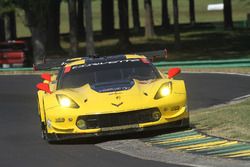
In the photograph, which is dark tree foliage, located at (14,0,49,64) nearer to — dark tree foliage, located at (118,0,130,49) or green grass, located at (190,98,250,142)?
dark tree foliage, located at (118,0,130,49)

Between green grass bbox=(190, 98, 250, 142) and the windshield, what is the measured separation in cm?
A: 123

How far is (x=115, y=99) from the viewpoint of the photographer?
1109 centimetres

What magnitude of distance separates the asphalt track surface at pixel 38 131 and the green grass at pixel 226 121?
1.86 meters

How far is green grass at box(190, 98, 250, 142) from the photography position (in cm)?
1112

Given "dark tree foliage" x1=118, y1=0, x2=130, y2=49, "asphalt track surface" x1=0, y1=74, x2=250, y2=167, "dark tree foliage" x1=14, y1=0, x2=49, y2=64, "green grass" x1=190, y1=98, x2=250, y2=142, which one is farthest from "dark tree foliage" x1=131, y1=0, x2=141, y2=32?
"green grass" x1=190, y1=98, x2=250, y2=142

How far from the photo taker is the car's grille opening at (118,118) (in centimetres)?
1103

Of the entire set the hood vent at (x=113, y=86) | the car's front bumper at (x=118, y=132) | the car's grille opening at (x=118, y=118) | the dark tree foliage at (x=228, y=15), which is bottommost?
the dark tree foliage at (x=228, y=15)

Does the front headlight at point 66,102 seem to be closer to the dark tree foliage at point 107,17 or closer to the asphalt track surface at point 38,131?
the asphalt track surface at point 38,131

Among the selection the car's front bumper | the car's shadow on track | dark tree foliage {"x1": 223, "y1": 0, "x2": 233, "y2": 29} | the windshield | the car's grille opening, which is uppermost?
the windshield

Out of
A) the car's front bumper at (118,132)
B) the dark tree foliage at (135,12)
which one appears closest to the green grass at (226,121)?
the car's front bumper at (118,132)

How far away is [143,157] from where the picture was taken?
9742 mm

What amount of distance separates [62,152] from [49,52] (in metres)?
36.2

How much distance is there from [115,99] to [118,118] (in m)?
0.29

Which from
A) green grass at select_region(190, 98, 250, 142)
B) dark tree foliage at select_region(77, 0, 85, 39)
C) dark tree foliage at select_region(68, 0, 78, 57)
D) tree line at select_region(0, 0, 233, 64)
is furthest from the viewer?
dark tree foliage at select_region(77, 0, 85, 39)
